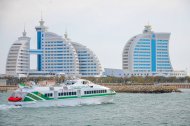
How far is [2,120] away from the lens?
49469 millimetres

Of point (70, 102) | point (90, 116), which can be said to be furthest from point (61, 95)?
point (90, 116)

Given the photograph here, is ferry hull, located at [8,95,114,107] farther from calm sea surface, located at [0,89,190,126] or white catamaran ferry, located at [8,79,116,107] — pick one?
calm sea surface, located at [0,89,190,126]

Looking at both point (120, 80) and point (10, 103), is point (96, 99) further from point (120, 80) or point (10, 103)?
point (120, 80)

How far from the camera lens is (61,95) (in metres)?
62.7

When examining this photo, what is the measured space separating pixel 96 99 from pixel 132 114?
1103 centimetres

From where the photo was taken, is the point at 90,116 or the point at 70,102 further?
the point at 70,102

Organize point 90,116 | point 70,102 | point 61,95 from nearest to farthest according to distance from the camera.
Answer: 1. point 90,116
2. point 61,95
3. point 70,102

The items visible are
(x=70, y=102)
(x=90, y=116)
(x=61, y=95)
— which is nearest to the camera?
(x=90, y=116)

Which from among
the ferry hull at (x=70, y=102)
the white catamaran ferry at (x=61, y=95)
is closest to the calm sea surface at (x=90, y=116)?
the ferry hull at (x=70, y=102)

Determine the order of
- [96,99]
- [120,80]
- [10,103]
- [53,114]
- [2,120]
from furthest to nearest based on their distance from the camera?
[120,80]
[96,99]
[10,103]
[53,114]
[2,120]

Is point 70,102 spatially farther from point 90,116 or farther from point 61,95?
point 90,116

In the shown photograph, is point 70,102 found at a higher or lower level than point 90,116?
higher

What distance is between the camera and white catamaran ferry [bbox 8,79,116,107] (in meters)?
60.6

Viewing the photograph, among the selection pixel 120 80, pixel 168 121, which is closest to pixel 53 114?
pixel 168 121
